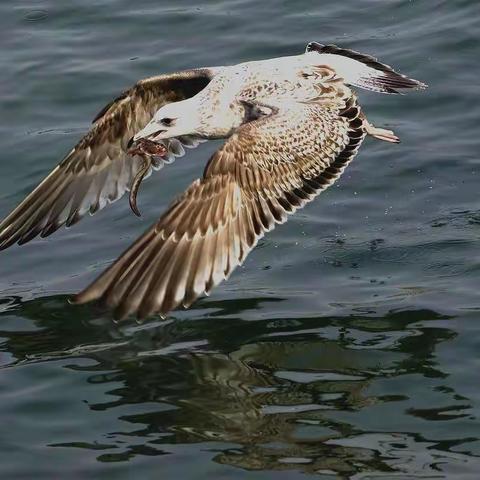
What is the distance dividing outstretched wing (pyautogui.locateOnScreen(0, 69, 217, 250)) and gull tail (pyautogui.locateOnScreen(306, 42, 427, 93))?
0.92 metres

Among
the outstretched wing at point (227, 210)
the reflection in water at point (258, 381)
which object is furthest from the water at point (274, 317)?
the outstretched wing at point (227, 210)

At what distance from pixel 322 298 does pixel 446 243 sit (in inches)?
45.7

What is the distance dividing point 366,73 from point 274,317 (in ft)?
6.35

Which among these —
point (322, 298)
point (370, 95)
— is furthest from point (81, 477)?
point (370, 95)

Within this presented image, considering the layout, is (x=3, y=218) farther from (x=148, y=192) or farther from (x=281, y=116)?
(x=281, y=116)

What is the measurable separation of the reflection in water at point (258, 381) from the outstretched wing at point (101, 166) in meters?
0.87

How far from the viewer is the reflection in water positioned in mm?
7762

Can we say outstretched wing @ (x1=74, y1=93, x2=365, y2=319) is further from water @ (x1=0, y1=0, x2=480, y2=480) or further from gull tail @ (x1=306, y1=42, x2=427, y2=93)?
gull tail @ (x1=306, y1=42, x2=427, y2=93)

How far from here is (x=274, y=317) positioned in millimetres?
9328

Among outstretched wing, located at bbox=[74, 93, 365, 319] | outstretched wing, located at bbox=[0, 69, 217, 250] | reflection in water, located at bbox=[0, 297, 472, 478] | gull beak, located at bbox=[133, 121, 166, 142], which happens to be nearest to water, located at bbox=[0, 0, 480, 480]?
reflection in water, located at bbox=[0, 297, 472, 478]

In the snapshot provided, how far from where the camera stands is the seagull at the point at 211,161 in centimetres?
840

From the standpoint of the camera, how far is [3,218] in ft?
36.5

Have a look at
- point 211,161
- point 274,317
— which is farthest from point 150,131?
point 274,317

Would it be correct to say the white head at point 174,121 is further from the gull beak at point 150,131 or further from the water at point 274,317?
the water at point 274,317
